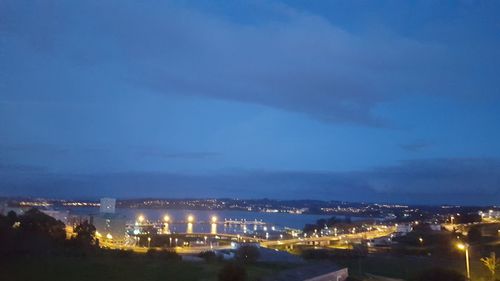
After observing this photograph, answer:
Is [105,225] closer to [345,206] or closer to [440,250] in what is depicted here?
[440,250]

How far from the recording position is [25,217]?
29250mm

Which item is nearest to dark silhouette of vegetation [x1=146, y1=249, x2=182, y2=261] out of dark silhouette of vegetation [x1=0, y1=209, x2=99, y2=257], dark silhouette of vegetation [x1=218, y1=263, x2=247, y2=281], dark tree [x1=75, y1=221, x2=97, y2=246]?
dark silhouette of vegetation [x1=0, y1=209, x2=99, y2=257]

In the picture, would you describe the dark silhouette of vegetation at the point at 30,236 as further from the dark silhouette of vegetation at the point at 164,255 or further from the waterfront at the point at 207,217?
the waterfront at the point at 207,217

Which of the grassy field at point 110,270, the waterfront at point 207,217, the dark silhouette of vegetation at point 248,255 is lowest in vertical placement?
the grassy field at point 110,270

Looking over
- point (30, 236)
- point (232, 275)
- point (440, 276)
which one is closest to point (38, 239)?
point (30, 236)

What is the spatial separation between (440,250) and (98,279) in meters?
23.2

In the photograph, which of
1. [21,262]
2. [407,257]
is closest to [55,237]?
[21,262]

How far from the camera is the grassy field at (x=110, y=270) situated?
18453mm

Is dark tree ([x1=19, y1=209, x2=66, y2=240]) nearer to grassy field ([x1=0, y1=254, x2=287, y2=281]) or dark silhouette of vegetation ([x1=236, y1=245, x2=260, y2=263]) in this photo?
grassy field ([x1=0, y1=254, x2=287, y2=281])

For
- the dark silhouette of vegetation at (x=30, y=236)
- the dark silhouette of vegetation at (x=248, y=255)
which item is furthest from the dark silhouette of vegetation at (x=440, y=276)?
the dark silhouette of vegetation at (x=30, y=236)

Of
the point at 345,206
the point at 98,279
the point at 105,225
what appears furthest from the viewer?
the point at 345,206

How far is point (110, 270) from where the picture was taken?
20.5m

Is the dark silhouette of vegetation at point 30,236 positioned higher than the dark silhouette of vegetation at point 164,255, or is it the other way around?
the dark silhouette of vegetation at point 30,236

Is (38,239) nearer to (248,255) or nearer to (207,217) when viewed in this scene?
(248,255)
